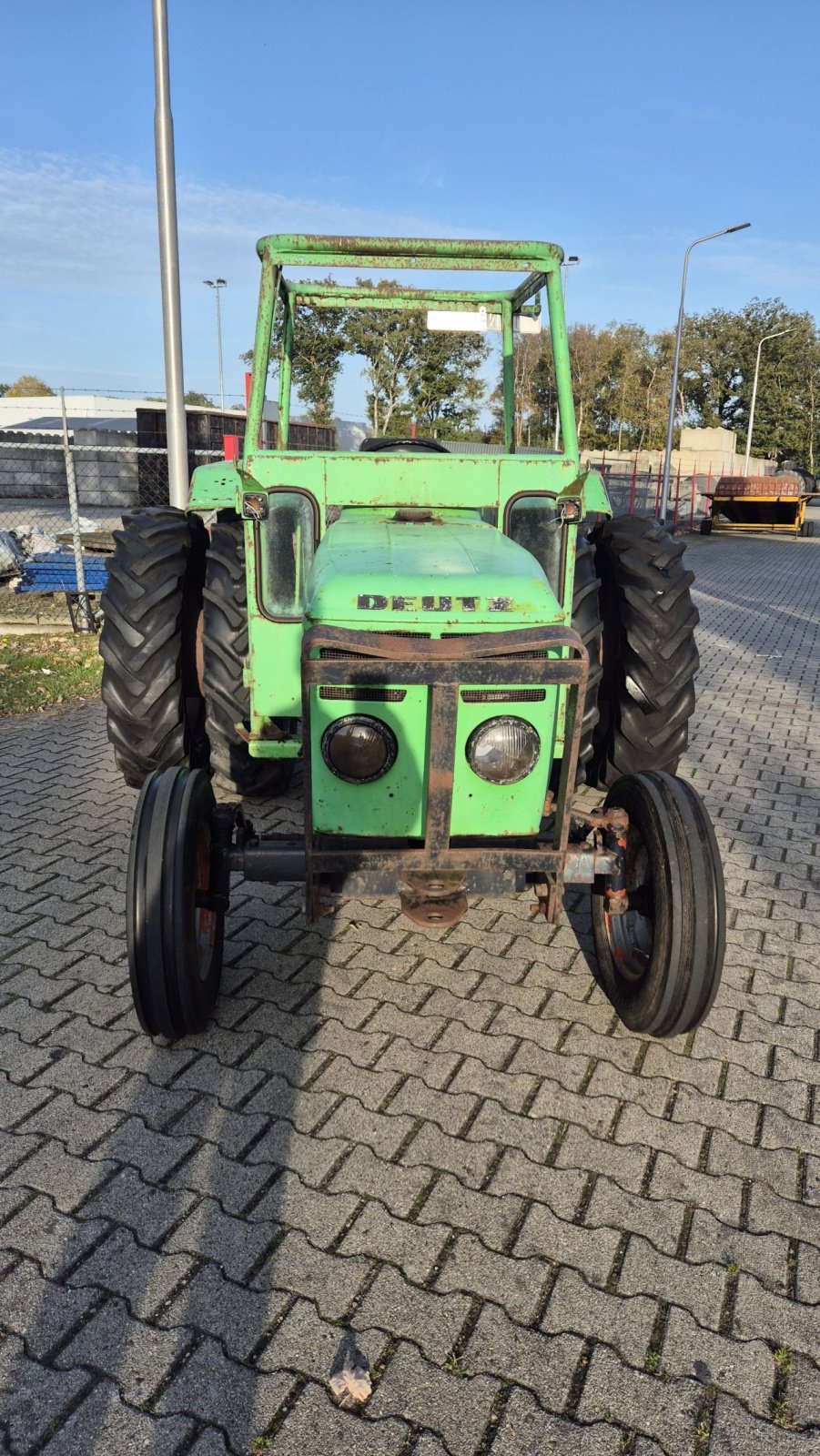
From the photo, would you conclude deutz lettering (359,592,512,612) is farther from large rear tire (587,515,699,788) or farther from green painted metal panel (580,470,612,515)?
green painted metal panel (580,470,612,515)

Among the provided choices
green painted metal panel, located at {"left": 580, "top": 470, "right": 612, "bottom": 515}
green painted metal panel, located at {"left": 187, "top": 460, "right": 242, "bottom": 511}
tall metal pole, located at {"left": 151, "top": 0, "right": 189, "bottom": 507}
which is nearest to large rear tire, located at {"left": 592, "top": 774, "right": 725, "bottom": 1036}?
green painted metal panel, located at {"left": 580, "top": 470, "right": 612, "bottom": 515}

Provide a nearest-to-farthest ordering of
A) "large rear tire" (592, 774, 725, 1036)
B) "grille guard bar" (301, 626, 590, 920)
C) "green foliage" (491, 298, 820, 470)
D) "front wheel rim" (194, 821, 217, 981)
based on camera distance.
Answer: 1. "grille guard bar" (301, 626, 590, 920)
2. "large rear tire" (592, 774, 725, 1036)
3. "front wheel rim" (194, 821, 217, 981)
4. "green foliage" (491, 298, 820, 470)

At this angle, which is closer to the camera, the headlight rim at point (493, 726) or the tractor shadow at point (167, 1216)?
the tractor shadow at point (167, 1216)

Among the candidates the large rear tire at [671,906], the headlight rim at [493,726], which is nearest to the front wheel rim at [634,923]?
the large rear tire at [671,906]

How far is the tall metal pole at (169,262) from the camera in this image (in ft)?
24.0

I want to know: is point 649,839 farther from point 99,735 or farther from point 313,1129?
point 99,735

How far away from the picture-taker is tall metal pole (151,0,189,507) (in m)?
7.32

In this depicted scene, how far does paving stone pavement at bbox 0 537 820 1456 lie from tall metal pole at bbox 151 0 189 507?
4971mm

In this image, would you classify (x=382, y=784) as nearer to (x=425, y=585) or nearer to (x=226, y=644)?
(x=425, y=585)

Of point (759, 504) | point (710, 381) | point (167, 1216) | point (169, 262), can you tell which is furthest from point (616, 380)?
point (167, 1216)

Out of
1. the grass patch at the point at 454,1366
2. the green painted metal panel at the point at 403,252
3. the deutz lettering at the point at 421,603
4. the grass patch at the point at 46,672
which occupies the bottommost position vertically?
the grass patch at the point at 454,1366

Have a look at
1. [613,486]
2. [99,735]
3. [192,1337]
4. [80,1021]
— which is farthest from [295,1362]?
[613,486]

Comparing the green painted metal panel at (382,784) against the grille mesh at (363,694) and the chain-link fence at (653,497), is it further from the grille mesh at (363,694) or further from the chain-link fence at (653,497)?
the chain-link fence at (653,497)

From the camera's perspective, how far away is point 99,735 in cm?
613
